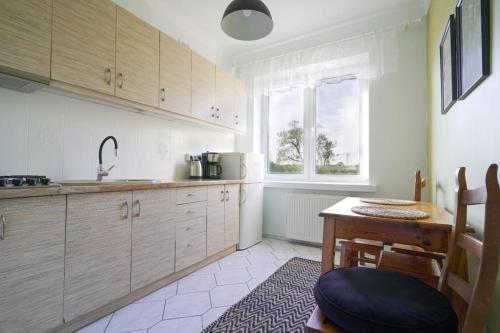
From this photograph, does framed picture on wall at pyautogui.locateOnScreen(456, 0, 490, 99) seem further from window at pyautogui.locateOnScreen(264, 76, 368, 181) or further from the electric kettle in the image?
the electric kettle

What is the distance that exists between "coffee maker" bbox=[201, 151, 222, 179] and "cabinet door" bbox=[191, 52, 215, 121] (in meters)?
0.47

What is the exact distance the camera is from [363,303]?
78 centimetres

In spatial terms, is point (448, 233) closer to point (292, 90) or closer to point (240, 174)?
point (240, 174)

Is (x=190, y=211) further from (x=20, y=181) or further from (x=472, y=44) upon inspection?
(x=472, y=44)

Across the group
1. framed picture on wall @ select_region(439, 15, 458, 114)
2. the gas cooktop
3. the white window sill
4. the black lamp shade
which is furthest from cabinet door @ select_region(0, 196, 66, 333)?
the white window sill

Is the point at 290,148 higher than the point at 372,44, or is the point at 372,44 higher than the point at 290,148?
the point at 372,44

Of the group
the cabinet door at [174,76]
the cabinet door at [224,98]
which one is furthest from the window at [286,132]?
the cabinet door at [174,76]

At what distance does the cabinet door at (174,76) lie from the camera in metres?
2.35

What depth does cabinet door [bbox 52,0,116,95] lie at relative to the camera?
5.25 ft

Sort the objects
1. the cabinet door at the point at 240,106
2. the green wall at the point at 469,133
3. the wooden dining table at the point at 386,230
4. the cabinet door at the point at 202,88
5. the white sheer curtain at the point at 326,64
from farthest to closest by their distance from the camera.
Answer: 1. the cabinet door at the point at 240,106
2. the white sheer curtain at the point at 326,64
3. the cabinet door at the point at 202,88
4. the wooden dining table at the point at 386,230
5. the green wall at the point at 469,133

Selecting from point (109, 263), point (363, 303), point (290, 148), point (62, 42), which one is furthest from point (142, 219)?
point (290, 148)

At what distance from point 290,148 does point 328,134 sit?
56 cm

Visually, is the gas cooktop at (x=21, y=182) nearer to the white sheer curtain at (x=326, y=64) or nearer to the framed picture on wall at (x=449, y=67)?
the framed picture on wall at (x=449, y=67)

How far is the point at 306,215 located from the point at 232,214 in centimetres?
96
